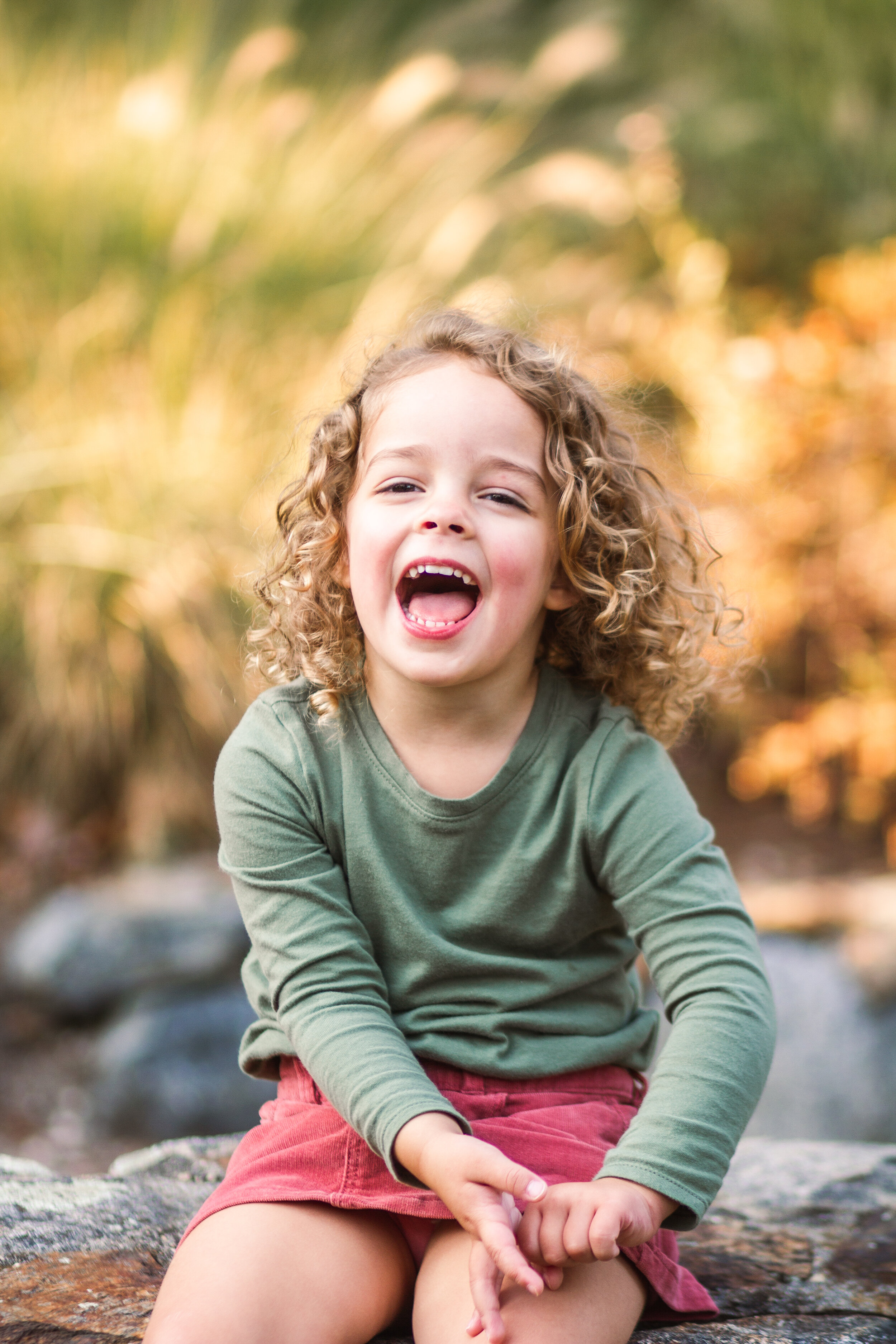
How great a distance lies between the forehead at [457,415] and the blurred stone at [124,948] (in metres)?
2.28

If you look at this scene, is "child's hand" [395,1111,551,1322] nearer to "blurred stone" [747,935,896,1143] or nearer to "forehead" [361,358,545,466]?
"forehead" [361,358,545,466]

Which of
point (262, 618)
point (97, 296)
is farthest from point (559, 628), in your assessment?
point (97, 296)

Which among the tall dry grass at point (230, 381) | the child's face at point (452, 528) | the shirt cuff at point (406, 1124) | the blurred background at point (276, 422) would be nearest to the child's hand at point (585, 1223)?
the shirt cuff at point (406, 1124)

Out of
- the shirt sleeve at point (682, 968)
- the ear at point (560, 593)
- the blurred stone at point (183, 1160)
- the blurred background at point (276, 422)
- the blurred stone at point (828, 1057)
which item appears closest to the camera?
the shirt sleeve at point (682, 968)

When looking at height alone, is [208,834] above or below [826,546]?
below

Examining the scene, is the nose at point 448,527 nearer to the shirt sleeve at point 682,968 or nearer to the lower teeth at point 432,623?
the lower teeth at point 432,623

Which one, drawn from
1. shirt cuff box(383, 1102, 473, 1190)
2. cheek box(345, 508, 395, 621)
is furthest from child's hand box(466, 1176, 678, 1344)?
cheek box(345, 508, 395, 621)

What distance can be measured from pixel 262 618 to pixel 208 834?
2.12m

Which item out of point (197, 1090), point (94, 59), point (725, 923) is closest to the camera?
point (725, 923)

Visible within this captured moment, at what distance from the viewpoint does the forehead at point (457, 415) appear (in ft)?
4.63

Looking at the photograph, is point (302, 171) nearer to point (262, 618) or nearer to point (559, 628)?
point (262, 618)

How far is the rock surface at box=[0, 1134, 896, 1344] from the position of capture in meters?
1.30

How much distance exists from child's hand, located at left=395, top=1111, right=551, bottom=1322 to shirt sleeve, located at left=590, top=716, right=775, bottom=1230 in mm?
115

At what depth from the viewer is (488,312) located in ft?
5.95
